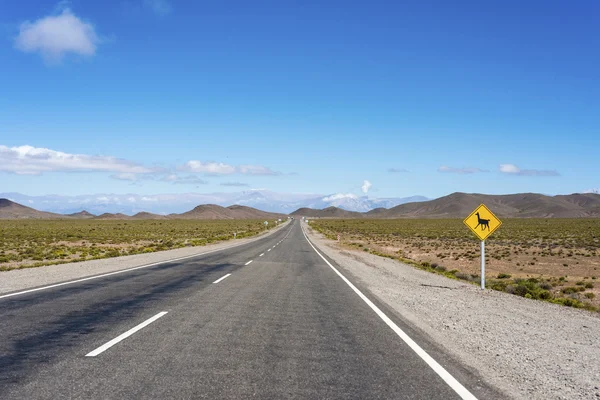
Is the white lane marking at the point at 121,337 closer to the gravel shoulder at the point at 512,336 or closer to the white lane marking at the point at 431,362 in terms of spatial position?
the white lane marking at the point at 431,362

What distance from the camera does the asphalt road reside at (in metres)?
4.61

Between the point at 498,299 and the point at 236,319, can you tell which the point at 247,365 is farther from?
the point at 498,299

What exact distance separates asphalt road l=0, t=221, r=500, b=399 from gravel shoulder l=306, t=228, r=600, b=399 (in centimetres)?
40

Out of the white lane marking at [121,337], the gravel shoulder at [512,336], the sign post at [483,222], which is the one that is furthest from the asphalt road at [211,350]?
the sign post at [483,222]

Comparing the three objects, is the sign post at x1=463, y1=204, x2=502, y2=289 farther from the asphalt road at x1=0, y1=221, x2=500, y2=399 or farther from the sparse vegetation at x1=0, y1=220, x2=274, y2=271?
the sparse vegetation at x1=0, y1=220, x2=274, y2=271

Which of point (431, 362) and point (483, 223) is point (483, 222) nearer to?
point (483, 223)

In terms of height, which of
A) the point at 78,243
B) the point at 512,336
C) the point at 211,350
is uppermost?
the point at 211,350

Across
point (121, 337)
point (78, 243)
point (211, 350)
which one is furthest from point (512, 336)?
point (78, 243)

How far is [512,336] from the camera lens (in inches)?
294

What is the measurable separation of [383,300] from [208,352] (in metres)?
6.09

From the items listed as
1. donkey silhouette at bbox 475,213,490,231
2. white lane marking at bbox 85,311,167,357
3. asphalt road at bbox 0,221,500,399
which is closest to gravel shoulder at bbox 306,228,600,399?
asphalt road at bbox 0,221,500,399

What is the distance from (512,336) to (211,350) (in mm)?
4894

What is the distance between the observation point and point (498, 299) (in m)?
12.0

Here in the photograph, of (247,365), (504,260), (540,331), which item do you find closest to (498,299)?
(540,331)
